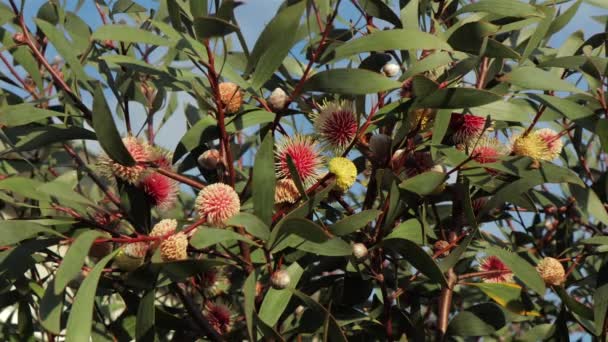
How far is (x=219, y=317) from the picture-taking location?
1.34 meters

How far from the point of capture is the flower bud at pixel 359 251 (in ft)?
3.48

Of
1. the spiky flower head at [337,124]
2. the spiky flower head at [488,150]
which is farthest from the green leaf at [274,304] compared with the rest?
the spiky flower head at [488,150]

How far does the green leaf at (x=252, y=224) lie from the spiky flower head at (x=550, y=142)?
503 millimetres

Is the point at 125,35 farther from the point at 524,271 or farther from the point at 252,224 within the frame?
the point at 524,271

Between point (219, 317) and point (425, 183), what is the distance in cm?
52

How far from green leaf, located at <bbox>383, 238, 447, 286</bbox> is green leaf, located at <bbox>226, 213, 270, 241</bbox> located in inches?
7.7

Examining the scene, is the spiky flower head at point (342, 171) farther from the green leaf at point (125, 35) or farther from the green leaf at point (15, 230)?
the green leaf at point (15, 230)

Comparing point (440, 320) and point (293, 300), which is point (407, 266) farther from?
point (293, 300)

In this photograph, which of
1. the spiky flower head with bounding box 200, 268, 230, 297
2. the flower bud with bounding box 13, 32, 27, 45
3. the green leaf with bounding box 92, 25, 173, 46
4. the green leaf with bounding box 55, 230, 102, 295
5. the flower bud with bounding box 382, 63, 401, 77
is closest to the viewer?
the green leaf with bounding box 55, 230, 102, 295

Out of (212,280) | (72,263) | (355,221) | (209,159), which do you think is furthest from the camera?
(212,280)

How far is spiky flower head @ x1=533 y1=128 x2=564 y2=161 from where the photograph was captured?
1.19 m

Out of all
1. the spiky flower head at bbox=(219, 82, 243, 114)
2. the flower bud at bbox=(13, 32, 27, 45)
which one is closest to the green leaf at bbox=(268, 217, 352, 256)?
the spiky flower head at bbox=(219, 82, 243, 114)

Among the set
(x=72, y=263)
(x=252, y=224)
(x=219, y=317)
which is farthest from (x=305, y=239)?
(x=219, y=317)

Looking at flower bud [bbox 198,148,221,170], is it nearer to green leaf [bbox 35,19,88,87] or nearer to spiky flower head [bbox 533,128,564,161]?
green leaf [bbox 35,19,88,87]
